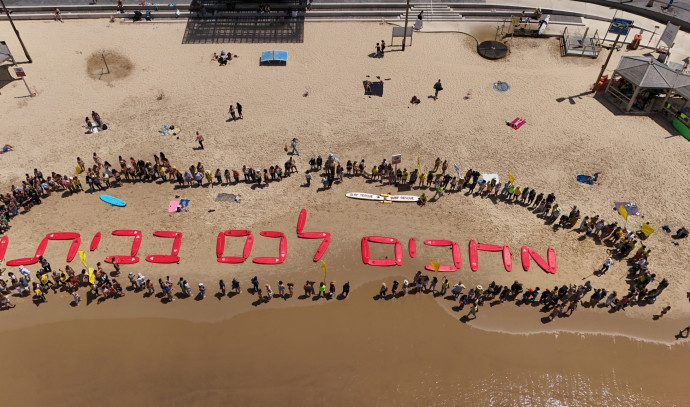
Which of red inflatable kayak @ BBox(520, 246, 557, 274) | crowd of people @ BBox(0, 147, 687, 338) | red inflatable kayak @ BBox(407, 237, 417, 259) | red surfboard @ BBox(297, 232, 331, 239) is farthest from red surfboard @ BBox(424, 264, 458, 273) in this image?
red surfboard @ BBox(297, 232, 331, 239)

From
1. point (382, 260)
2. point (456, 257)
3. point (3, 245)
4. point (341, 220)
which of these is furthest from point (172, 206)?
point (456, 257)

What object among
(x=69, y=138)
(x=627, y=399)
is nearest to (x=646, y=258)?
(x=627, y=399)

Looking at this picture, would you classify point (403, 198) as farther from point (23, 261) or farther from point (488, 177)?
point (23, 261)

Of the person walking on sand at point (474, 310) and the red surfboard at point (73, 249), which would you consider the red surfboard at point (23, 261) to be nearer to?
the red surfboard at point (73, 249)

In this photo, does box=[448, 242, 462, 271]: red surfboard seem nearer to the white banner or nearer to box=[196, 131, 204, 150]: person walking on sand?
box=[196, 131, 204, 150]: person walking on sand

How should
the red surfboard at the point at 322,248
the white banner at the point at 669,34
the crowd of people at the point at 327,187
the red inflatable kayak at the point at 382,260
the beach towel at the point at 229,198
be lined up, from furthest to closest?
the white banner at the point at 669,34 < the beach towel at the point at 229,198 < the red surfboard at the point at 322,248 < the red inflatable kayak at the point at 382,260 < the crowd of people at the point at 327,187

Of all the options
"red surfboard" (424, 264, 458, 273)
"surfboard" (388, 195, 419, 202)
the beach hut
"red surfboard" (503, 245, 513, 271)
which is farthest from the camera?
the beach hut

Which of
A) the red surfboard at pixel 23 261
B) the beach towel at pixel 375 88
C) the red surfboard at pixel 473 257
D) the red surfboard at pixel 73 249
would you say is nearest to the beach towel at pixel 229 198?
the red surfboard at pixel 73 249
